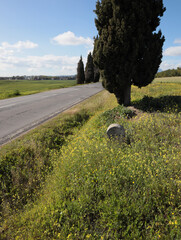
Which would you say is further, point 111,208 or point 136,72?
point 136,72

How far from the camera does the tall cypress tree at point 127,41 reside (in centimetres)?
785

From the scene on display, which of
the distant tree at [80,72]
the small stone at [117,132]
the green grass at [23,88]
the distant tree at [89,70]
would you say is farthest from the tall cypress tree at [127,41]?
the distant tree at [89,70]

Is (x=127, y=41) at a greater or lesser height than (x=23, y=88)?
greater

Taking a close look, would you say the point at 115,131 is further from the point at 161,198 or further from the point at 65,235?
the point at 65,235

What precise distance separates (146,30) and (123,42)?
1.60m

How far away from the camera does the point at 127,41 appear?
793 centimetres

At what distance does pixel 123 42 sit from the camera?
7871 millimetres

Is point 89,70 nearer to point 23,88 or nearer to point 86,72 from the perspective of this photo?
point 86,72

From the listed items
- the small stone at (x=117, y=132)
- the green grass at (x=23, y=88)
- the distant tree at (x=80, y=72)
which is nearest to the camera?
the small stone at (x=117, y=132)

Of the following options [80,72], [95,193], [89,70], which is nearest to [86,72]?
[89,70]

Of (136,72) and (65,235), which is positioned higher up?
(136,72)

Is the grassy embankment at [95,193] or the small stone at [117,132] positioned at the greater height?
the small stone at [117,132]

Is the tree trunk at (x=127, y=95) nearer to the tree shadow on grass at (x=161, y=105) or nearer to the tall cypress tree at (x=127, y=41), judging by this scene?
the tall cypress tree at (x=127, y=41)

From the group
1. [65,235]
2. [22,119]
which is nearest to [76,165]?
[65,235]
